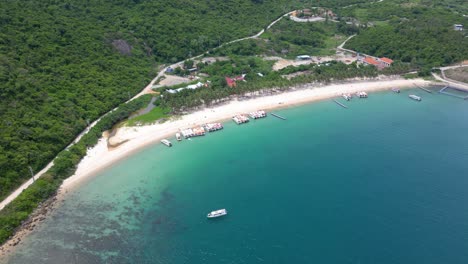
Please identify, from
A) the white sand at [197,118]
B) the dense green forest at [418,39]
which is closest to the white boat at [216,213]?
the white sand at [197,118]

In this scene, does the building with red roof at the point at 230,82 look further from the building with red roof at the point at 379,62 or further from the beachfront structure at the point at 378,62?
the building with red roof at the point at 379,62

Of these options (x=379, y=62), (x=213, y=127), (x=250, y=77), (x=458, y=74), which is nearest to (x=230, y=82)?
(x=250, y=77)

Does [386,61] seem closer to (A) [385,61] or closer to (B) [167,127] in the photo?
(A) [385,61]

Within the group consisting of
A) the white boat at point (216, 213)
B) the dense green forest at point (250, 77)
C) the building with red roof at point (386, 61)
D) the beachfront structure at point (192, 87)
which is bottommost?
the white boat at point (216, 213)

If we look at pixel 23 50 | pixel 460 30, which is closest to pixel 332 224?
pixel 23 50

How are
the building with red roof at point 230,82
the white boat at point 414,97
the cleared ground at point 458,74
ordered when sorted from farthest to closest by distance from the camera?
the cleared ground at point 458,74
the building with red roof at point 230,82
the white boat at point 414,97

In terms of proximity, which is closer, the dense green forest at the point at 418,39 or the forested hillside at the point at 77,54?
the forested hillside at the point at 77,54

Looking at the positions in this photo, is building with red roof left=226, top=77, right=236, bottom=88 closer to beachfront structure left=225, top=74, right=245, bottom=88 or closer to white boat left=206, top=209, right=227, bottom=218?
beachfront structure left=225, top=74, right=245, bottom=88

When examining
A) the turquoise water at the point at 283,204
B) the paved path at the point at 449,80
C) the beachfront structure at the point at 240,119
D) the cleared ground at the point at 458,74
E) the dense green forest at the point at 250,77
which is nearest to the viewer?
the turquoise water at the point at 283,204
